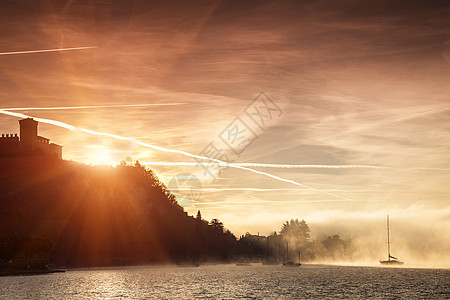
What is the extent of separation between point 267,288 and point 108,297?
5193 cm

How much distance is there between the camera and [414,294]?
157125mm

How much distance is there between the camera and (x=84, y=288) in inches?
5989

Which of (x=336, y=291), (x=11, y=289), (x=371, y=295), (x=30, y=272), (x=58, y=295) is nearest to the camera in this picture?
(x=58, y=295)

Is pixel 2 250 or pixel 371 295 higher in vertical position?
pixel 2 250

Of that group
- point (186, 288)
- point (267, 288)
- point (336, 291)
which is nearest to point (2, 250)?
point (186, 288)

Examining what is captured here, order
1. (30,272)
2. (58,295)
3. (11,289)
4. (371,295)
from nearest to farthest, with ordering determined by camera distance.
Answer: (58,295) < (11,289) < (371,295) < (30,272)

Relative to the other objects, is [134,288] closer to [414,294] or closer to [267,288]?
[267,288]

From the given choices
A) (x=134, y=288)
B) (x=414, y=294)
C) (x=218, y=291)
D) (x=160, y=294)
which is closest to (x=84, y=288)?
(x=134, y=288)

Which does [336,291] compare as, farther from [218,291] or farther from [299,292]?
[218,291]

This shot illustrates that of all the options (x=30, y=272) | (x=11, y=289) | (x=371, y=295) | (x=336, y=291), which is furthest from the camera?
(x=30, y=272)

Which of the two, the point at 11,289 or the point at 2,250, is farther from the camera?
the point at 2,250

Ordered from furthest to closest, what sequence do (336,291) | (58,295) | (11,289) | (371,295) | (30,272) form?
(30,272) → (336,291) → (371,295) → (11,289) → (58,295)

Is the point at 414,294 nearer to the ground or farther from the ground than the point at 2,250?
nearer to the ground

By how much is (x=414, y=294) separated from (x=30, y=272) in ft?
400
